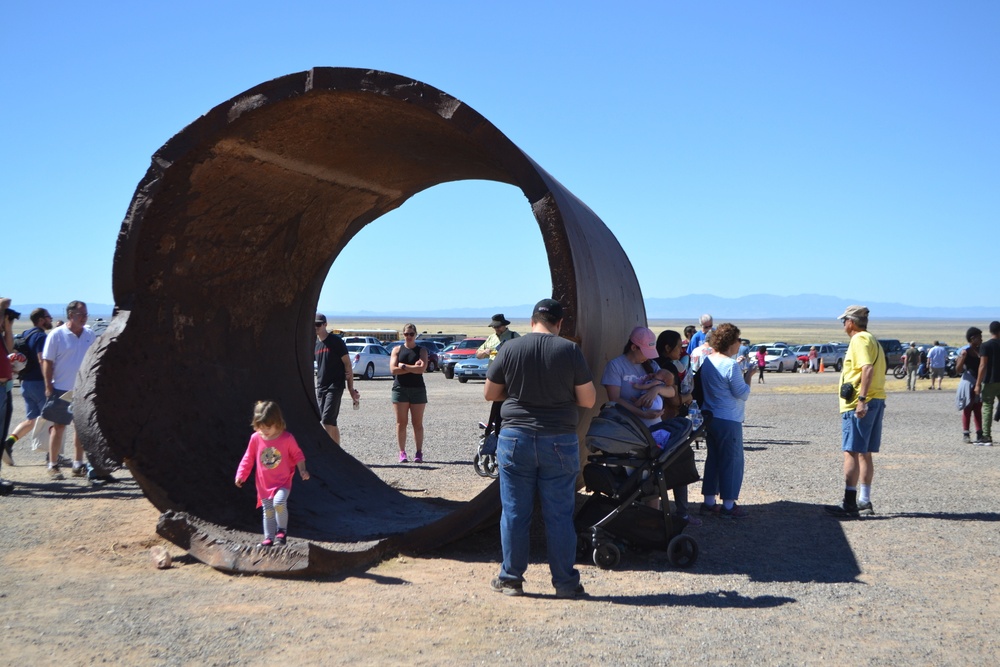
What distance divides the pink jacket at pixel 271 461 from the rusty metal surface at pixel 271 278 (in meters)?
0.48

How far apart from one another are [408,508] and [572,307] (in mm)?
3068

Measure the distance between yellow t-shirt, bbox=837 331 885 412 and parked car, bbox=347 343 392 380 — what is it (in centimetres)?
2544

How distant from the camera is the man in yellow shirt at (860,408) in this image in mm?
8242

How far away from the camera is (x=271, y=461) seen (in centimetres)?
645

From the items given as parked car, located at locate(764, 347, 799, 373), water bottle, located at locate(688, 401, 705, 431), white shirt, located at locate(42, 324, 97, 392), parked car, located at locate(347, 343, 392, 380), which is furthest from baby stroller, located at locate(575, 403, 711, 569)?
parked car, located at locate(764, 347, 799, 373)

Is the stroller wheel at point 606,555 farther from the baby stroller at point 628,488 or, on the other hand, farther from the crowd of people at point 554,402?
the crowd of people at point 554,402

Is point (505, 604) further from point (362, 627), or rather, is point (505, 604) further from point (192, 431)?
point (192, 431)

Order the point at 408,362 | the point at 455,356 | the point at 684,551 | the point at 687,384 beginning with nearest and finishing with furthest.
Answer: the point at 684,551
the point at 687,384
the point at 408,362
the point at 455,356

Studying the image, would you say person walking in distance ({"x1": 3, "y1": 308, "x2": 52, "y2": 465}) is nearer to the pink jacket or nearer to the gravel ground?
the gravel ground

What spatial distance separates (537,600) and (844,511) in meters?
3.82

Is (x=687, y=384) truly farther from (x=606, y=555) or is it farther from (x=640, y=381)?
(x=606, y=555)

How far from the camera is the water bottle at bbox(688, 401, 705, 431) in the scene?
23.6 ft

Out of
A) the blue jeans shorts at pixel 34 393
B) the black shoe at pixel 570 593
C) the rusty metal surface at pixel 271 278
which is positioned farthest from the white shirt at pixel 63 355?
the black shoe at pixel 570 593

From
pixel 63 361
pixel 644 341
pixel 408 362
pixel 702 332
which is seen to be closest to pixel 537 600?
pixel 644 341
